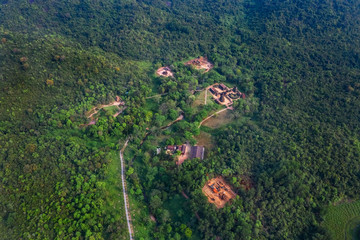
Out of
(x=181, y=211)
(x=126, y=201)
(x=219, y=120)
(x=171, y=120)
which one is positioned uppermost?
(x=219, y=120)

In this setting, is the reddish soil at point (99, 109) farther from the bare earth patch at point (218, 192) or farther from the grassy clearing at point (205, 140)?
the bare earth patch at point (218, 192)

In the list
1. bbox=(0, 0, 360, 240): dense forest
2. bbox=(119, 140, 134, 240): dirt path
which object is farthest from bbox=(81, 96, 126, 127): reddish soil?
bbox=(119, 140, 134, 240): dirt path

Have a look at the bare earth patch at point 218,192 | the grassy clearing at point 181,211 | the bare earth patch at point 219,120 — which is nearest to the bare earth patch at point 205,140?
the bare earth patch at point 219,120

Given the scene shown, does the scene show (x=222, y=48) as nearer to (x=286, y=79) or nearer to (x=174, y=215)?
(x=286, y=79)

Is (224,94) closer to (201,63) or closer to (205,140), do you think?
(201,63)

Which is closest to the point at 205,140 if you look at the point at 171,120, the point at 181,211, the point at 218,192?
the point at 171,120

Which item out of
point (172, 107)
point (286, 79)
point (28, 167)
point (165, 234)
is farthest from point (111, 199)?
point (286, 79)
